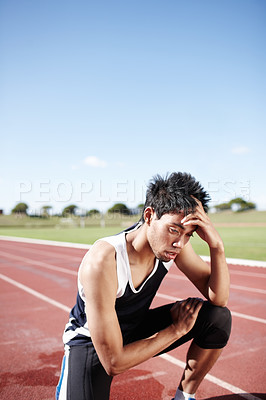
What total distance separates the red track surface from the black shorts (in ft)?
2.60

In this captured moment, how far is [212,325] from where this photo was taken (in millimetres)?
2365

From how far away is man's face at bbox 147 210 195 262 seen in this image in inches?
78.8

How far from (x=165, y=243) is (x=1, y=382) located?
2.25 meters

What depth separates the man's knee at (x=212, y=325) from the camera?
7.77 feet

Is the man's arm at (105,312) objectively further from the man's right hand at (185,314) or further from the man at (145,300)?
the man's right hand at (185,314)

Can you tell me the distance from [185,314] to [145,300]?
27 cm

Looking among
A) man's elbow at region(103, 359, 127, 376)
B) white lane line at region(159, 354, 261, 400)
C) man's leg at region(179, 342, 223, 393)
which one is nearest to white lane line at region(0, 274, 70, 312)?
white lane line at region(159, 354, 261, 400)

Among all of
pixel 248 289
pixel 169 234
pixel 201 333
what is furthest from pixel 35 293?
pixel 169 234

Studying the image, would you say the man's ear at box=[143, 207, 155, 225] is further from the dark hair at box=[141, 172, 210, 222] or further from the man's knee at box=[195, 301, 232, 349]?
the man's knee at box=[195, 301, 232, 349]

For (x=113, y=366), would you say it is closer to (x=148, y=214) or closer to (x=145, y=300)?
(x=145, y=300)

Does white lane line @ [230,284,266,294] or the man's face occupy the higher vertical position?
the man's face

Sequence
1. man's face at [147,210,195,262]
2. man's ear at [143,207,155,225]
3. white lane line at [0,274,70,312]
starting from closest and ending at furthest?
man's face at [147,210,195,262] < man's ear at [143,207,155,225] < white lane line at [0,274,70,312]

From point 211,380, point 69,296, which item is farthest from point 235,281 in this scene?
point 211,380

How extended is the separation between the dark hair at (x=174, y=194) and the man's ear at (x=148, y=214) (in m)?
0.02
